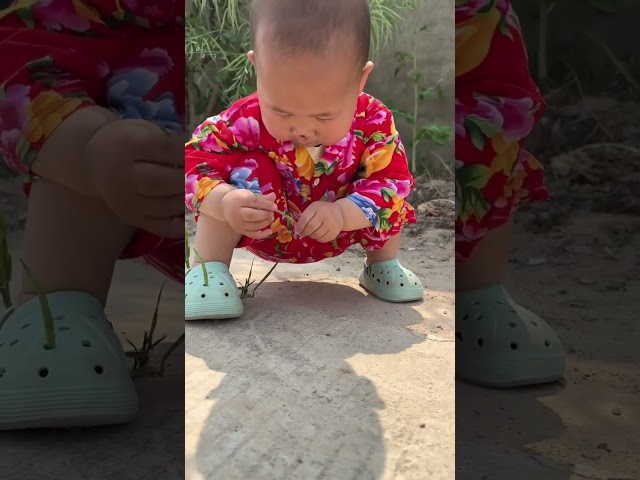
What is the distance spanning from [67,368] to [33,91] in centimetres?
21

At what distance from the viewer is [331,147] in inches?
58.2

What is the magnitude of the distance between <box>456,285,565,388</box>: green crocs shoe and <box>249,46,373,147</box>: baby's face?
713 mm

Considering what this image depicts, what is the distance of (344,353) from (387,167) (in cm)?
55

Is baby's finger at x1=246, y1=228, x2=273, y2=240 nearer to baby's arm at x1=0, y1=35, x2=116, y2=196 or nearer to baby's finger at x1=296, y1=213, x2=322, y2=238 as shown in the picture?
baby's finger at x1=296, y1=213, x2=322, y2=238

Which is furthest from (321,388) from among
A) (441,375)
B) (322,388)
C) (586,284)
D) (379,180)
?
(379,180)

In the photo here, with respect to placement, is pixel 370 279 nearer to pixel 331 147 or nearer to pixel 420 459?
pixel 331 147

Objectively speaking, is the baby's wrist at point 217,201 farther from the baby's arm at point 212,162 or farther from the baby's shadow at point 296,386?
the baby's shadow at point 296,386

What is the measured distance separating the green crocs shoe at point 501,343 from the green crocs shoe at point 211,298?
0.77 meters

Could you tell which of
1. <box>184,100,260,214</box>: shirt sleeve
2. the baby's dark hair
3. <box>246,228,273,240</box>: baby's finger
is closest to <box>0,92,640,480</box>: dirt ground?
<box>246,228,273,240</box>: baby's finger

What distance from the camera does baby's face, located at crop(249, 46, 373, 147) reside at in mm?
1148

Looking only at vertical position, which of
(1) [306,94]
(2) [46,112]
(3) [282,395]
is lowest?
(3) [282,395]

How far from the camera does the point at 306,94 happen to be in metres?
1.16

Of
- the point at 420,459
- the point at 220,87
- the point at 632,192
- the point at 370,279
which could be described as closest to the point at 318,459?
the point at 420,459

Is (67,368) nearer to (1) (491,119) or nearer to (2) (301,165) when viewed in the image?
(1) (491,119)
